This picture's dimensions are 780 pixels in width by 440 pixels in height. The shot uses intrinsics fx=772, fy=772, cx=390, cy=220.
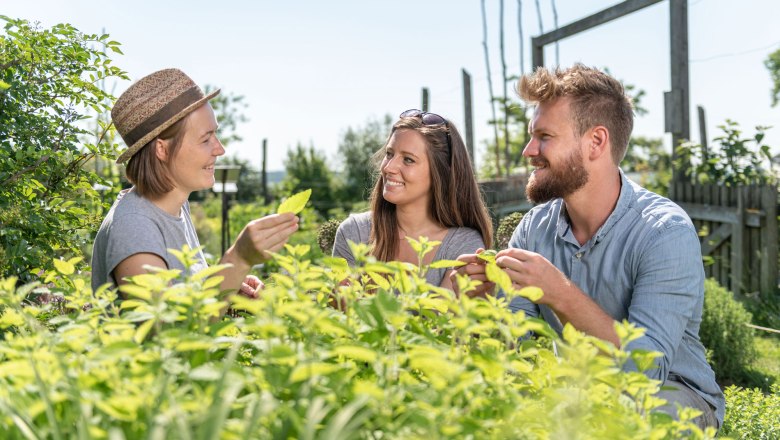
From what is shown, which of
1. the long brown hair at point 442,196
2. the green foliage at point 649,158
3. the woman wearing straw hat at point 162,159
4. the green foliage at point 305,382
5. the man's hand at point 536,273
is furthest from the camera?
the green foliage at point 649,158

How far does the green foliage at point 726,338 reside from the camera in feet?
16.6

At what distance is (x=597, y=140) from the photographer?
2650 mm

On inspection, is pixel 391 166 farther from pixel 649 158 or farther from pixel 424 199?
pixel 649 158

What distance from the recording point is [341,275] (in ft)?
4.58

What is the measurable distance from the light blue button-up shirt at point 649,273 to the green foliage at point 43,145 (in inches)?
70.3

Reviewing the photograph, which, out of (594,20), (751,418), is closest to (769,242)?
(594,20)

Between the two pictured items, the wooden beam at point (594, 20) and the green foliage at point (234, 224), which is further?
the green foliage at point (234, 224)

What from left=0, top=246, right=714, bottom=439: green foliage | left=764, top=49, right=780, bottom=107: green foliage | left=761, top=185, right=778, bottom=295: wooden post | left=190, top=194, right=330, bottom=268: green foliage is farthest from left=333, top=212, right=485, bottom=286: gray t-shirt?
left=764, top=49, right=780, bottom=107: green foliage

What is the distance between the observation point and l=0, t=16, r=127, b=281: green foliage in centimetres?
284

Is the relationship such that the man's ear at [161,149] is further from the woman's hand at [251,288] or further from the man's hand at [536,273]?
the man's hand at [536,273]

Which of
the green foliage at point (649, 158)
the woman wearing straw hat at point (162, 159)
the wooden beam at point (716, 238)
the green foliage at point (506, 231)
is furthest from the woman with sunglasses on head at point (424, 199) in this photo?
the green foliage at point (649, 158)

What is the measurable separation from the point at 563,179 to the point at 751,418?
1.24 meters

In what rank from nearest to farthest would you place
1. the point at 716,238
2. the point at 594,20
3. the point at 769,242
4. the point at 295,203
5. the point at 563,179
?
the point at 295,203, the point at 563,179, the point at 769,242, the point at 716,238, the point at 594,20

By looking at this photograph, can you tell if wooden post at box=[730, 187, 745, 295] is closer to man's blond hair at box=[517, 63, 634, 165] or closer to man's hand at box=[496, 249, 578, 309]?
man's blond hair at box=[517, 63, 634, 165]
